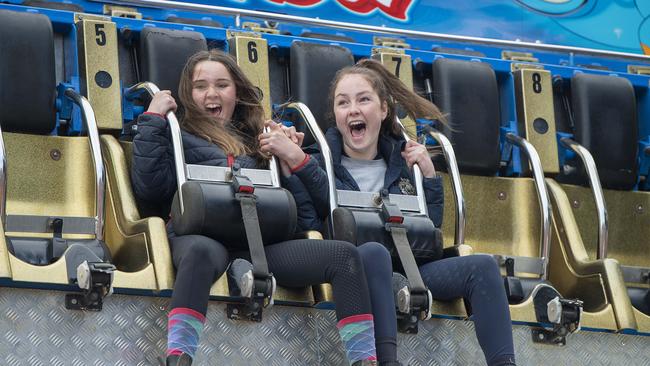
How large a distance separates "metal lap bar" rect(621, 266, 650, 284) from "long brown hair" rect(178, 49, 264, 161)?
176cm

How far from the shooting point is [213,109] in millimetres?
5074

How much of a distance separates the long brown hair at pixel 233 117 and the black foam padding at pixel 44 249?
58 centimetres

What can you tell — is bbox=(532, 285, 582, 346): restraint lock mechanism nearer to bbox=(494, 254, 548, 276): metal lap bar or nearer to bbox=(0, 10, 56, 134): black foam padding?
bbox=(494, 254, 548, 276): metal lap bar

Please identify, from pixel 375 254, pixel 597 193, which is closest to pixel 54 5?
pixel 375 254

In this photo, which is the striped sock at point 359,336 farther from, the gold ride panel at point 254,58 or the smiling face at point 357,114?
the gold ride panel at point 254,58

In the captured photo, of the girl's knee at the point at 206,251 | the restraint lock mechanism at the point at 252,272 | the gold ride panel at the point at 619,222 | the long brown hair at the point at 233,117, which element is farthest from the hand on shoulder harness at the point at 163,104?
the gold ride panel at the point at 619,222

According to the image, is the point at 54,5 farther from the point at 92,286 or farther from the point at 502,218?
the point at 502,218

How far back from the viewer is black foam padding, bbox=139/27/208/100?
17.2ft

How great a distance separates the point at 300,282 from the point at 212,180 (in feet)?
1.56

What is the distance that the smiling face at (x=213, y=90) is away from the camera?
5.05 m

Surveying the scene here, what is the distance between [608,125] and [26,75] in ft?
8.62

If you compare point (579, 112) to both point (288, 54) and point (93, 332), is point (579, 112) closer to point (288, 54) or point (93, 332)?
point (288, 54)

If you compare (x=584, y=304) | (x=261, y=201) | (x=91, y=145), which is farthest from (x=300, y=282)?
(x=584, y=304)

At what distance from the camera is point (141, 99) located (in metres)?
5.29
